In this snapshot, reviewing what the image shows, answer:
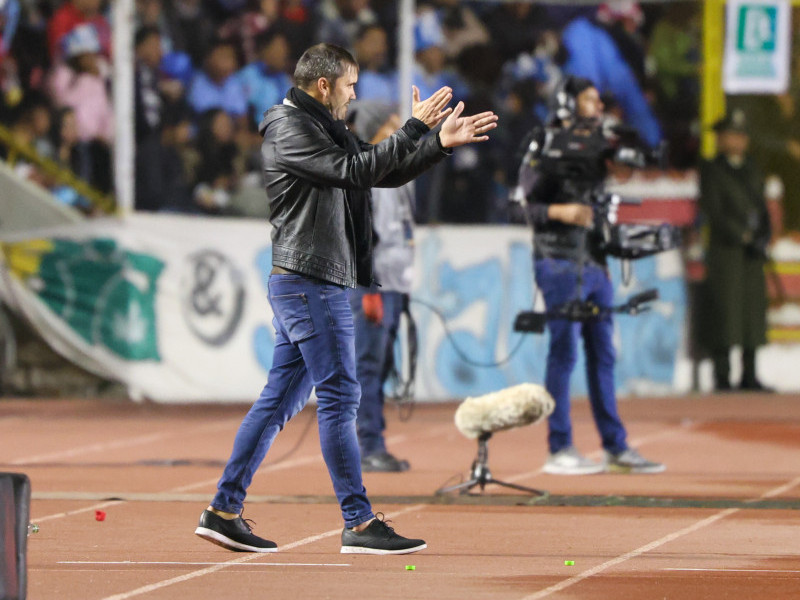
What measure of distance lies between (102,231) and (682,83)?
6.33 metres

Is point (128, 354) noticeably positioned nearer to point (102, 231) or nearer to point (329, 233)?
point (102, 231)

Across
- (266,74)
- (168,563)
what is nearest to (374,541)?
(168,563)

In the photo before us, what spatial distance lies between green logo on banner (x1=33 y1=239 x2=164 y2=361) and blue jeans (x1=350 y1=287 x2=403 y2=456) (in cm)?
464

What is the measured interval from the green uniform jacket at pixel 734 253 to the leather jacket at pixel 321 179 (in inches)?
378

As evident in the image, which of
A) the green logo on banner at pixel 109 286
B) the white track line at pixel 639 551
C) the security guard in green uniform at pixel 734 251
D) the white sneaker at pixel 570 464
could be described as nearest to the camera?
the white track line at pixel 639 551

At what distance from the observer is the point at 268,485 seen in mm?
9695

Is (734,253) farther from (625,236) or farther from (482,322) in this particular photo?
(625,236)

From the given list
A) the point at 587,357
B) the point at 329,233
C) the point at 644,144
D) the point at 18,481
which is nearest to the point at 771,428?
the point at 587,357

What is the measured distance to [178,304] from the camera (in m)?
14.6

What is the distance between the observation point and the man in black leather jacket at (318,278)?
270 inches

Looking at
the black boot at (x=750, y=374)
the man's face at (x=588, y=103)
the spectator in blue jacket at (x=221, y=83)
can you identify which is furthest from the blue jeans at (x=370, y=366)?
the black boot at (x=750, y=374)

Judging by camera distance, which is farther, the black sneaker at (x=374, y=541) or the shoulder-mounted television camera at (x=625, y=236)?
the shoulder-mounted television camera at (x=625, y=236)

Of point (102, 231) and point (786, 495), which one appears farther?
point (102, 231)

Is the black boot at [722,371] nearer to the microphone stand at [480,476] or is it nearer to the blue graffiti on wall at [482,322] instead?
the blue graffiti on wall at [482,322]
